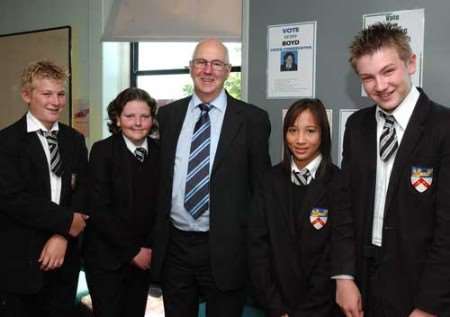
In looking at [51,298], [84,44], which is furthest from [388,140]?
[84,44]

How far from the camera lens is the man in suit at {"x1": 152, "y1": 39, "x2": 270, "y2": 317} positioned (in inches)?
72.4

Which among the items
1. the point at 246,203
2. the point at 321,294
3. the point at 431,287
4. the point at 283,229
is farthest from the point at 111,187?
the point at 431,287

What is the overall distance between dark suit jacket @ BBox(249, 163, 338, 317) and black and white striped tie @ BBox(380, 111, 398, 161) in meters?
0.21

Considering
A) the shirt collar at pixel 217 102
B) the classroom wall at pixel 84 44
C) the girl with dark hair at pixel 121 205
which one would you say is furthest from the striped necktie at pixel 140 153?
the classroom wall at pixel 84 44

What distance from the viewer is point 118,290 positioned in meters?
2.07

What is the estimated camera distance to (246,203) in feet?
6.20

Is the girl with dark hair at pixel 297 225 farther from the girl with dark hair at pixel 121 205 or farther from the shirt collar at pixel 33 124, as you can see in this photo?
the shirt collar at pixel 33 124

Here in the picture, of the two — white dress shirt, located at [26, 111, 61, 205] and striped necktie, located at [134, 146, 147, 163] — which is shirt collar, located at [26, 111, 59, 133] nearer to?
white dress shirt, located at [26, 111, 61, 205]

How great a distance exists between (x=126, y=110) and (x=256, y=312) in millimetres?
1143

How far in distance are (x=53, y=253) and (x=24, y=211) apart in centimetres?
22

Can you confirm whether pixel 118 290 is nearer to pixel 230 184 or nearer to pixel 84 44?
pixel 230 184

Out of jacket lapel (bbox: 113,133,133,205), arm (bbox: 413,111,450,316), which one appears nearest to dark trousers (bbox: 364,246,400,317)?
arm (bbox: 413,111,450,316)

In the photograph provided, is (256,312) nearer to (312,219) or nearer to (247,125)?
(312,219)

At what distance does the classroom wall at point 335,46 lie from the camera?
77.7 inches
